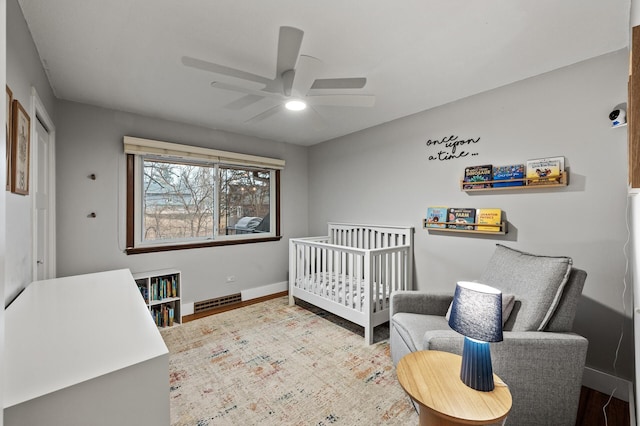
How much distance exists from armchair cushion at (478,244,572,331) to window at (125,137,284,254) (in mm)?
3036

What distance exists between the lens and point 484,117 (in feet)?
8.14

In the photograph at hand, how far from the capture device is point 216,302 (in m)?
3.51

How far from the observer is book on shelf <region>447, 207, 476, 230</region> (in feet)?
8.26

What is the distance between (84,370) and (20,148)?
1.42 metres

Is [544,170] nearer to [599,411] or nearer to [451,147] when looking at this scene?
[451,147]

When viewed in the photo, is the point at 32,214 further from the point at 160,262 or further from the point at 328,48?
the point at 328,48

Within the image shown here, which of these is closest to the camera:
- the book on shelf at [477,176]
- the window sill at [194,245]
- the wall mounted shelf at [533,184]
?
the wall mounted shelf at [533,184]

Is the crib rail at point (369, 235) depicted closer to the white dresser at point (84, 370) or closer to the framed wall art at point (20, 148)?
the white dresser at point (84, 370)

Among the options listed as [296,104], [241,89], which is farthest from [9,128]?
[296,104]

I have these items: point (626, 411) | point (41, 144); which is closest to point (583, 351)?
point (626, 411)

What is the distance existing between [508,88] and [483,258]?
1464 millimetres

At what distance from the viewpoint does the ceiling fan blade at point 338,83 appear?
2.08 meters

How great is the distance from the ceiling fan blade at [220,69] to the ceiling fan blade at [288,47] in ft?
0.59

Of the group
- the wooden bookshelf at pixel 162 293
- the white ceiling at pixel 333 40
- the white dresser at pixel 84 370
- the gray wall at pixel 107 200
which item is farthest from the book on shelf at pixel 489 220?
the wooden bookshelf at pixel 162 293
